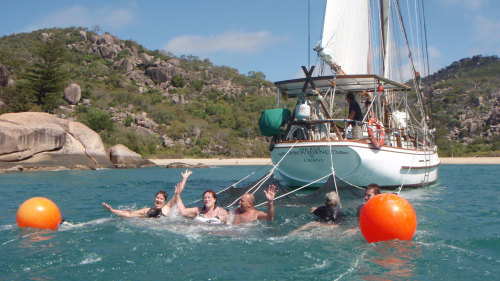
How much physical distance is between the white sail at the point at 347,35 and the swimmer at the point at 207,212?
8.78 m

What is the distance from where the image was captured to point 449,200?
1369 centimetres

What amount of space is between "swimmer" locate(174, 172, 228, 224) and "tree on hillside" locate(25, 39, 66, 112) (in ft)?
124

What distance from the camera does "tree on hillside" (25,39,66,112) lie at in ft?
138

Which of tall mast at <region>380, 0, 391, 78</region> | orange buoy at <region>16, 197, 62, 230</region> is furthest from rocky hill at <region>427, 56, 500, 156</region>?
orange buoy at <region>16, 197, 62, 230</region>

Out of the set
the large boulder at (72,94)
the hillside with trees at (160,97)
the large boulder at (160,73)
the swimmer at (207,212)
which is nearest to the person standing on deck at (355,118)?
the swimmer at (207,212)

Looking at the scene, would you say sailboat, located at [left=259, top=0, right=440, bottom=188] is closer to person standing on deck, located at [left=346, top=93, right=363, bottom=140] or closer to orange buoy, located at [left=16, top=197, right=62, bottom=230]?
person standing on deck, located at [left=346, top=93, right=363, bottom=140]

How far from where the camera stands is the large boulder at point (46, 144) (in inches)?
1088

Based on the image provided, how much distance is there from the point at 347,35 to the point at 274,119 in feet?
16.3

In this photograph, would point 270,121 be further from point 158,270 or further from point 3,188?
point 3,188

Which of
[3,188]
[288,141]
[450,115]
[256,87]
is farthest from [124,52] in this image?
[288,141]

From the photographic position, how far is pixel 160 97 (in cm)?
6506

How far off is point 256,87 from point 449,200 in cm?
7229

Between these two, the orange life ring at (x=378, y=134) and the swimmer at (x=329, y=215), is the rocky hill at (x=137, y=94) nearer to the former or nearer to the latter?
the orange life ring at (x=378, y=134)

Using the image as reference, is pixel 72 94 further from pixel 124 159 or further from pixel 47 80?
pixel 124 159
